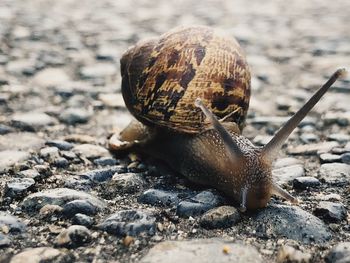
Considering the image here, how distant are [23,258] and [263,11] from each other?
29.0 feet

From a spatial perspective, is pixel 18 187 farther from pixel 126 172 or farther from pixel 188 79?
pixel 188 79

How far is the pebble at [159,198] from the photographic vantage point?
2586mm

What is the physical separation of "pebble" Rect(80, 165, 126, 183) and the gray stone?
989 mm

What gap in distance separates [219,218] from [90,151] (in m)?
1.37

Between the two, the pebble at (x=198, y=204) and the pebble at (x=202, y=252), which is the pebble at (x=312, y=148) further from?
the pebble at (x=202, y=252)

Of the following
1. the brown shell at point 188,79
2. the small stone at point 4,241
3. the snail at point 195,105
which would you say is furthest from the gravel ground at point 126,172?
the brown shell at point 188,79

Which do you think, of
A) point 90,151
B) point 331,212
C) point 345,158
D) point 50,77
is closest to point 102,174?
→ point 90,151

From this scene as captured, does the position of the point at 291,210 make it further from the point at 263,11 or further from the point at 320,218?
the point at 263,11

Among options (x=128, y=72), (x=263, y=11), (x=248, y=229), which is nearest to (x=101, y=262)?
(x=248, y=229)

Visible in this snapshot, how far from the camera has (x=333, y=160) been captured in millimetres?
3225

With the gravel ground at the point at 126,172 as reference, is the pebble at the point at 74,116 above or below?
below

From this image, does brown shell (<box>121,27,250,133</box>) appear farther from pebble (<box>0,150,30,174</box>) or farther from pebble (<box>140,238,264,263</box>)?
pebble (<box>140,238,264,263</box>)

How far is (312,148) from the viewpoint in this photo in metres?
3.52

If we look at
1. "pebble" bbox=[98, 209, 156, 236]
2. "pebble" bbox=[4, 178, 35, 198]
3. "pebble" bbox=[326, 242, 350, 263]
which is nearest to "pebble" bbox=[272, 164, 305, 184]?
"pebble" bbox=[326, 242, 350, 263]
